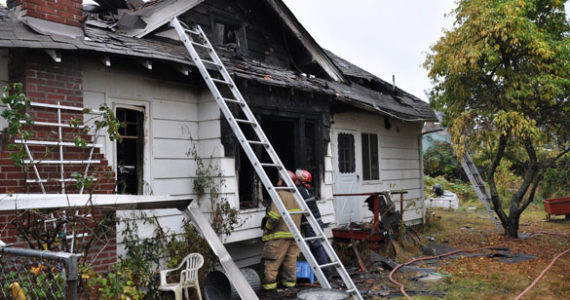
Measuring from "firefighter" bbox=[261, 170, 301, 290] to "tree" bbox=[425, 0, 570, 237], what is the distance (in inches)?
185

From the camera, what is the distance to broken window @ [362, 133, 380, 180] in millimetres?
10992

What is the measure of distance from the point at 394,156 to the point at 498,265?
4.42 metres

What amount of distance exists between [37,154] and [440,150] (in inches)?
861

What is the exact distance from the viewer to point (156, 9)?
6492 mm

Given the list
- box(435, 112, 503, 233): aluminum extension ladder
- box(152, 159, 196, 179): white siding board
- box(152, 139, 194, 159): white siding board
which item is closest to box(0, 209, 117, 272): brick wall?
box(152, 159, 196, 179): white siding board

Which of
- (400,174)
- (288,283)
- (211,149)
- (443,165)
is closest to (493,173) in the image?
(400,174)

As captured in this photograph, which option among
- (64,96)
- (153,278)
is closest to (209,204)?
(153,278)

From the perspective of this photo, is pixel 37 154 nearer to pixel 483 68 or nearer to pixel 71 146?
pixel 71 146

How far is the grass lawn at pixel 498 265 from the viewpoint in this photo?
6.59 meters

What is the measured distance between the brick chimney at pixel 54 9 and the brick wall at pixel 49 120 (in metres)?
0.49

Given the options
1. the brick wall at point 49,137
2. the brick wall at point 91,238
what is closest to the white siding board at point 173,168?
the brick wall at point 49,137

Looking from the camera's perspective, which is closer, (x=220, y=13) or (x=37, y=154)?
(x=37, y=154)

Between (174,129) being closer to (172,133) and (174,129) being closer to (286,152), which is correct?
(172,133)

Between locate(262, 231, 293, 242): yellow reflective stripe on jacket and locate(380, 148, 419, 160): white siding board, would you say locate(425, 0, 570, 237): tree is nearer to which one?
locate(380, 148, 419, 160): white siding board
